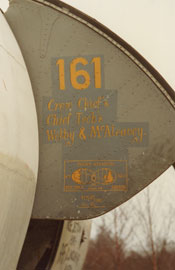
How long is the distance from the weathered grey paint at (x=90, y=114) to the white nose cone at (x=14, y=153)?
0.58m

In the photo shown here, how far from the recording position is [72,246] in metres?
6.38

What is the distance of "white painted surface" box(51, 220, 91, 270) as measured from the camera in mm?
5859

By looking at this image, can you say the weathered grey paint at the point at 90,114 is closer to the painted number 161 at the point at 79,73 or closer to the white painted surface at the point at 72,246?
the painted number 161 at the point at 79,73

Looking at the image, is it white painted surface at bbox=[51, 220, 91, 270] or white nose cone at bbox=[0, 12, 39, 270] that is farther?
white painted surface at bbox=[51, 220, 91, 270]

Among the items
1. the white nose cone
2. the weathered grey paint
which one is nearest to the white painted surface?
the weathered grey paint

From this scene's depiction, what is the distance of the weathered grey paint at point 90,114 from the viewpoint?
179 inches

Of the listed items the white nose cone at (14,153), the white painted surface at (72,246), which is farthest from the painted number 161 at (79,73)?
the white painted surface at (72,246)

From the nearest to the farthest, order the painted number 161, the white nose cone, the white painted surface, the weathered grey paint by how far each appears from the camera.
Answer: the white nose cone → the weathered grey paint → the painted number 161 → the white painted surface

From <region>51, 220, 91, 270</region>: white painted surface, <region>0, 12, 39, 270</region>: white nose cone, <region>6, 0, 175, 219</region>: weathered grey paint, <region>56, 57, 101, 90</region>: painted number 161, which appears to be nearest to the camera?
<region>0, 12, 39, 270</region>: white nose cone

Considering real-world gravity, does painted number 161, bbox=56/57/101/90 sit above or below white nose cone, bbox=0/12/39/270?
above

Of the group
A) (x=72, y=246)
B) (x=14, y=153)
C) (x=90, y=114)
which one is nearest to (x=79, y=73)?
(x=90, y=114)

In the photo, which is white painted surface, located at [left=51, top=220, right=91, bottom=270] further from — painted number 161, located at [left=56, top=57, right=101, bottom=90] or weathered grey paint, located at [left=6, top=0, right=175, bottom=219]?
painted number 161, located at [left=56, top=57, right=101, bottom=90]

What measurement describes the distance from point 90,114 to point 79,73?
19.7 inches

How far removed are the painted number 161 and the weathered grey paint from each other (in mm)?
12
